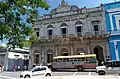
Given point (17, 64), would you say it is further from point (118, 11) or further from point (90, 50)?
point (118, 11)

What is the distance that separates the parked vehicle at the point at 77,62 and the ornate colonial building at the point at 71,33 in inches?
158

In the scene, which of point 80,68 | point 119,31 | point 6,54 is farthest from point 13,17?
point 6,54

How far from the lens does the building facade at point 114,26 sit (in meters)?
26.7

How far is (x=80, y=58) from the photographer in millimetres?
24703

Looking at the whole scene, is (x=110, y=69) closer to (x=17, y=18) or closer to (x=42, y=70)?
(x=42, y=70)

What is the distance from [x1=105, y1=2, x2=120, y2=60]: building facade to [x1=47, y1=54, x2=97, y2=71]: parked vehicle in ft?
16.1

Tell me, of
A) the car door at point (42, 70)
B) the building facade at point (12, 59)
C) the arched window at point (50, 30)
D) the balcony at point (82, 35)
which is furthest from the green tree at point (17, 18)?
the building facade at point (12, 59)

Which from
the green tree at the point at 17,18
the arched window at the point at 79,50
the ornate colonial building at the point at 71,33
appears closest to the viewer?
the green tree at the point at 17,18

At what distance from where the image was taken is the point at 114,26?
27172 mm

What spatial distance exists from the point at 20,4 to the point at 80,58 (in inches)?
794

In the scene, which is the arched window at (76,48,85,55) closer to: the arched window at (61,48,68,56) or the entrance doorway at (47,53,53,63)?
the arched window at (61,48,68,56)

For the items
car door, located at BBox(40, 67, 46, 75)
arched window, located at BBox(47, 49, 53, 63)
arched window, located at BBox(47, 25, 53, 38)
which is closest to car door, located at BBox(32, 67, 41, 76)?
car door, located at BBox(40, 67, 46, 75)

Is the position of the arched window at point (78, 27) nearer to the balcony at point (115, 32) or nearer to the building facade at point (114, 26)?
the building facade at point (114, 26)

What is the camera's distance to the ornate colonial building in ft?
92.7
